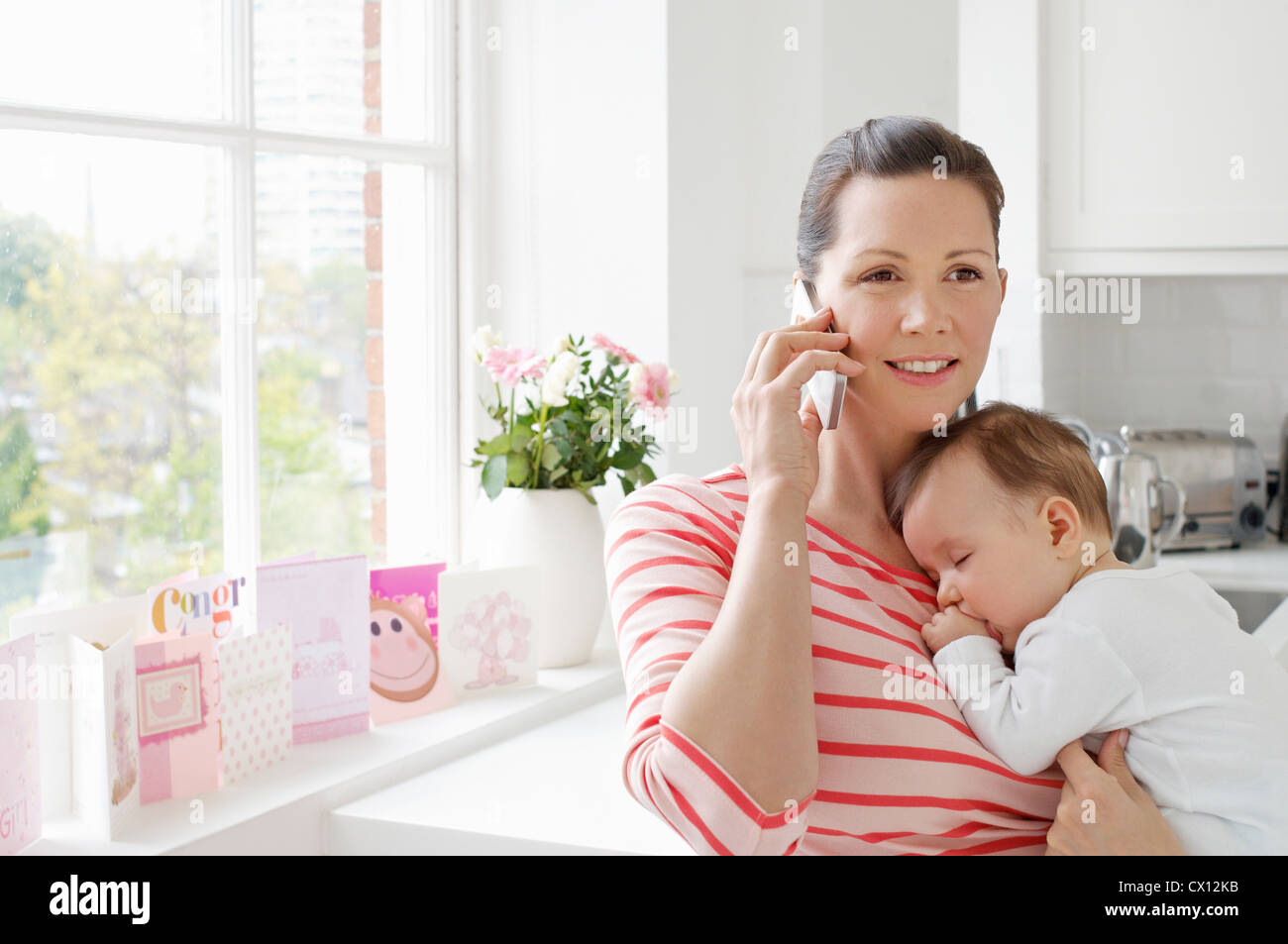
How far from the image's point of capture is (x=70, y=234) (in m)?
1.85

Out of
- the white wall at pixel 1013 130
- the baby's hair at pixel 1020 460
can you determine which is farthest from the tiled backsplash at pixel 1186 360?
the baby's hair at pixel 1020 460

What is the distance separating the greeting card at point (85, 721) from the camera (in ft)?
4.82

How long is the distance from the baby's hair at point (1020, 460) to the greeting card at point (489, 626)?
92 cm

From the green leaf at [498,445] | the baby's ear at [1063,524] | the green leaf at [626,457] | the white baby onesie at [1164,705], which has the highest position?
the green leaf at [498,445]

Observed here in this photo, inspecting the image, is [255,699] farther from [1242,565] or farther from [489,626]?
[1242,565]

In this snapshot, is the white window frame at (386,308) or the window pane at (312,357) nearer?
the white window frame at (386,308)

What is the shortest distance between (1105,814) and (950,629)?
8.6 inches

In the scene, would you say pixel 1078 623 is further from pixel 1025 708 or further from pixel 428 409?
pixel 428 409

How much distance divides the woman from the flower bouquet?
91 centimetres

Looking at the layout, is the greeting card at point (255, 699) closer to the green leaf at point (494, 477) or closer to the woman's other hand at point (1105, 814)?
the green leaf at point (494, 477)

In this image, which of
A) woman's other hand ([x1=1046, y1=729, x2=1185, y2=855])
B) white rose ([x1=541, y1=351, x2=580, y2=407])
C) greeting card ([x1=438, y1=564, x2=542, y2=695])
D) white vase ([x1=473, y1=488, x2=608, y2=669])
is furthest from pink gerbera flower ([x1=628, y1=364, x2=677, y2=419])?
woman's other hand ([x1=1046, y1=729, x2=1185, y2=855])

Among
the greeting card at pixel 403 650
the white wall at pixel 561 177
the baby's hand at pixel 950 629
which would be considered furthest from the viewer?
the white wall at pixel 561 177

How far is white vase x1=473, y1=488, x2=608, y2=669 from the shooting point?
7.46 ft
